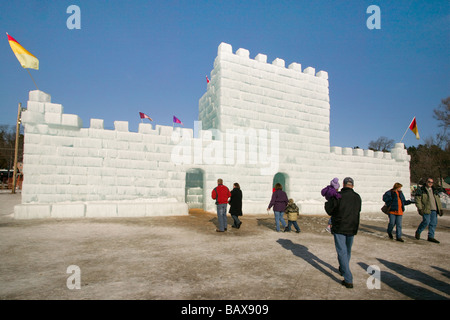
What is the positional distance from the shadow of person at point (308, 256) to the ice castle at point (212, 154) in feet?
19.1

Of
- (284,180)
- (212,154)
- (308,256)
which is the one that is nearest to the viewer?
(308,256)

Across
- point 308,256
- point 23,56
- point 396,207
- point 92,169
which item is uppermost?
point 23,56

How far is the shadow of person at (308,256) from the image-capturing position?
4586 millimetres

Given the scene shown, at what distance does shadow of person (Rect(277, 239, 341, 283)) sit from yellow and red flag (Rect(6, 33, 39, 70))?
11.7 metres

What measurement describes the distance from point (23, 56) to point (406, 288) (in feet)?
45.7

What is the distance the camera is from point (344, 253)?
3.97m

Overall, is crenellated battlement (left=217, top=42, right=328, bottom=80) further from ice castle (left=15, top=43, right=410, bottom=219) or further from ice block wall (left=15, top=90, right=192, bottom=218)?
ice block wall (left=15, top=90, right=192, bottom=218)

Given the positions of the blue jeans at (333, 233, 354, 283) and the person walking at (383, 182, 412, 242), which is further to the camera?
the person walking at (383, 182, 412, 242)

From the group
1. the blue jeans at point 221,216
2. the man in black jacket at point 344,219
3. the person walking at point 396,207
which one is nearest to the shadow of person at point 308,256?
the man in black jacket at point 344,219

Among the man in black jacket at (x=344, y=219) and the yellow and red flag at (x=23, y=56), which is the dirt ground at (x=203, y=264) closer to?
the man in black jacket at (x=344, y=219)

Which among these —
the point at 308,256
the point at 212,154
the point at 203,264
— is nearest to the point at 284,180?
the point at 212,154

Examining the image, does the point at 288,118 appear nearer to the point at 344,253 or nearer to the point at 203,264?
the point at 344,253

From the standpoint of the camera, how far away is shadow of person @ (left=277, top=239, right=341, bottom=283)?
4.59 metres

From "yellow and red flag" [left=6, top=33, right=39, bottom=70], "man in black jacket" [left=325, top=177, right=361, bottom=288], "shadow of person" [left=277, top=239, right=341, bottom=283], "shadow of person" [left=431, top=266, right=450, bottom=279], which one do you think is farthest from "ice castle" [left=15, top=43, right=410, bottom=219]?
"shadow of person" [left=431, top=266, right=450, bottom=279]
